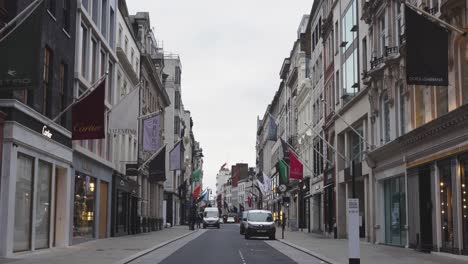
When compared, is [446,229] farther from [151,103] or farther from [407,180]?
[151,103]

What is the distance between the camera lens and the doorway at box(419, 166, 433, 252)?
27578 mm

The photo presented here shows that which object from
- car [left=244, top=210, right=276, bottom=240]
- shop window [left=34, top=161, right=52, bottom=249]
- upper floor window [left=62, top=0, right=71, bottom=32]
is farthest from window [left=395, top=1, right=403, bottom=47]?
car [left=244, top=210, right=276, bottom=240]

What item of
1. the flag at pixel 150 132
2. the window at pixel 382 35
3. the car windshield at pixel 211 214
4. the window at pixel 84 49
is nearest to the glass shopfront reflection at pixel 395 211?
the window at pixel 382 35

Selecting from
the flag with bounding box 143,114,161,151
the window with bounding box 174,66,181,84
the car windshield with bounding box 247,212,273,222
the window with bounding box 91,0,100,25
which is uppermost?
the window with bounding box 174,66,181,84

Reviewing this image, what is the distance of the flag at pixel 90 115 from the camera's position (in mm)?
24656

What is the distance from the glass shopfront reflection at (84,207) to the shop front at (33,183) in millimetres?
2636

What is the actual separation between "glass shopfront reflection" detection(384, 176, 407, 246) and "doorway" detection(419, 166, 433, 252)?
3127mm

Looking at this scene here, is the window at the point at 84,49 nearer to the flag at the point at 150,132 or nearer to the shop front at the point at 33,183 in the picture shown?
the shop front at the point at 33,183

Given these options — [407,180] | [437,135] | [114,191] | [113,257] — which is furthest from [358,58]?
[113,257]

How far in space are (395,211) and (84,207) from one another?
16.9 m

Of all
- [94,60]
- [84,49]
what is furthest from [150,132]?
[84,49]

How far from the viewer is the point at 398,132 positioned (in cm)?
3194

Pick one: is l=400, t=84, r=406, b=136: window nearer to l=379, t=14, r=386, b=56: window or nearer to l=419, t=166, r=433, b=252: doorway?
l=419, t=166, r=433, b=252: doorway

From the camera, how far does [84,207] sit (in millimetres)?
36219
